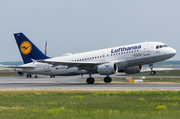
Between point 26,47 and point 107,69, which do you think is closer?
point 107,69

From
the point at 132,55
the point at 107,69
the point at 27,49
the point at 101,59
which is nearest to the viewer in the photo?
the point at 107,69

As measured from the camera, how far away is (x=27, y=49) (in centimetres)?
4934

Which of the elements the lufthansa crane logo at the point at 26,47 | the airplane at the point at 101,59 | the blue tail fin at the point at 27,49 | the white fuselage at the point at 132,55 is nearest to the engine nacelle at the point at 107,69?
the airplane at the point at 101,59

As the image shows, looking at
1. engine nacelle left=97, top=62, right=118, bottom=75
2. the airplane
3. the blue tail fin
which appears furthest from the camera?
the blue tail fin

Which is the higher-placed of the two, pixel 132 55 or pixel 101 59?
pixel 132 55

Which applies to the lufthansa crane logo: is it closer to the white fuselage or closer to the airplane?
the airplane

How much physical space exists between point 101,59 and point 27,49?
524 inches

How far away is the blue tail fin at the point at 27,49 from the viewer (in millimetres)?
49312

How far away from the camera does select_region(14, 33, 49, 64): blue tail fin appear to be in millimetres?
49312

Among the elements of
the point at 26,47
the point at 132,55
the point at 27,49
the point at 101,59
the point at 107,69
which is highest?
the point at 26,47

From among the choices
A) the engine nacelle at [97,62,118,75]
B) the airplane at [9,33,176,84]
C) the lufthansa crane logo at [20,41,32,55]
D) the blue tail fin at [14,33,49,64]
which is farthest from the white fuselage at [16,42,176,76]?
the lufthansa crane logo at [20,41,32,55]

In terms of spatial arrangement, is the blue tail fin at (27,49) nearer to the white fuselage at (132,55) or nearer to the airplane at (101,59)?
the airplane at (101,59)

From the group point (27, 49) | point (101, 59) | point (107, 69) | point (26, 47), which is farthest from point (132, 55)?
point (26, 47)

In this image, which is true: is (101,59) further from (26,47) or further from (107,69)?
(26,47)
